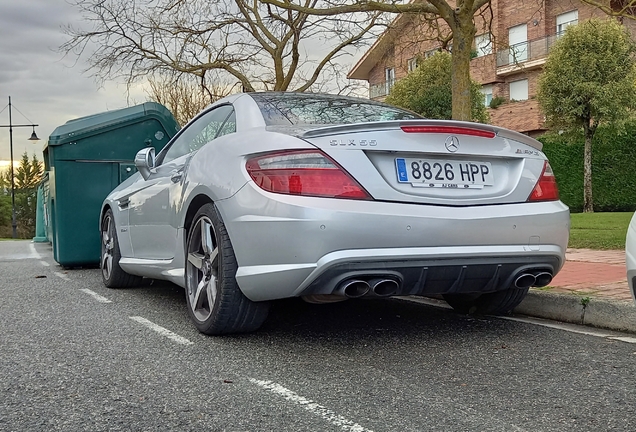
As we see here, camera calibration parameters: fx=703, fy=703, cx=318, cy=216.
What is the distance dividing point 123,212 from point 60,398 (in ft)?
10.7

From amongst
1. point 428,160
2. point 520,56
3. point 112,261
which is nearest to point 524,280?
point 428,160

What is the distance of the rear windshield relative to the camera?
4129 mm

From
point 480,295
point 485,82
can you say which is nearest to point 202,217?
point 480,295

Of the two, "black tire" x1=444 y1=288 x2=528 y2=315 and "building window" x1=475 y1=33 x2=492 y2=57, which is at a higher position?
"building window" x1=475 y1=33 x2=492 y2=57

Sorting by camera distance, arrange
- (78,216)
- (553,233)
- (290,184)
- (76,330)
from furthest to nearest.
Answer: (78,216) → (76,330) → (553,233) → (290,184)

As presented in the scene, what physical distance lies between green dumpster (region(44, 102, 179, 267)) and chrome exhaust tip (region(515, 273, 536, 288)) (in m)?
5.54

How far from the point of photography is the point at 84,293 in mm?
6176

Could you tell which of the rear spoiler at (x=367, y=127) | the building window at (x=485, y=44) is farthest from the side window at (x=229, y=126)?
the building window at (x=485, y=44)

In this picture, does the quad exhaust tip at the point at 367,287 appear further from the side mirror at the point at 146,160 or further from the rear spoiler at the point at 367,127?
the side mirror at the point at 146,160

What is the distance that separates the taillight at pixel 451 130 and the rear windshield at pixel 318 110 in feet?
1.98

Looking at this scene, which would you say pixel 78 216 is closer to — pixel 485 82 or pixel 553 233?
pixel 553 233

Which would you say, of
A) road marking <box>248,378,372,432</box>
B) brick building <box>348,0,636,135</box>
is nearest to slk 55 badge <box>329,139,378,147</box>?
road marking <box>248,378,372,432</box>

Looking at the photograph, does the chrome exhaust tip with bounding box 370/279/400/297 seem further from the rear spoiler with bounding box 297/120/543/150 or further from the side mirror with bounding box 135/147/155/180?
the side mirror with bounding box 135/147/155/180

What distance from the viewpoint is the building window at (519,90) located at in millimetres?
34562
